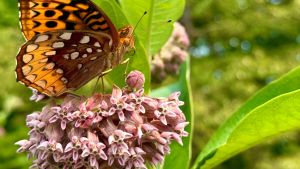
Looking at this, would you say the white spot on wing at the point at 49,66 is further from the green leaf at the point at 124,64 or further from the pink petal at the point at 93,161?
the pink petal at the point at 93,161

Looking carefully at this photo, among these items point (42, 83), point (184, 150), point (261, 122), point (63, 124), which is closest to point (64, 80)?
point (42, 83)

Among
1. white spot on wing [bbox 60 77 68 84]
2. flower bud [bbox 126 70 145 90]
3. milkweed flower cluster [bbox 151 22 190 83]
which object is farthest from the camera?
milkweed flower cluster [bbox 151 22 190 83]

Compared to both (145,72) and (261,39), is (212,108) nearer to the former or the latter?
(261,39)

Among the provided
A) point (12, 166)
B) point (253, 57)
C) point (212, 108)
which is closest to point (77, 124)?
point (12, 166)

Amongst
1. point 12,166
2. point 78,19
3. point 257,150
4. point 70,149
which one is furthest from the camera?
point 257,150

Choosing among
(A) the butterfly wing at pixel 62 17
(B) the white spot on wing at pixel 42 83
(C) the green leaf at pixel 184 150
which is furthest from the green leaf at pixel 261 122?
(B) the white spot on wing at pixel 42 83

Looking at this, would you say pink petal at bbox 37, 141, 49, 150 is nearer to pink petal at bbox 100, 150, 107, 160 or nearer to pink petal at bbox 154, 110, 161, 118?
pink petal at bbox 100, 150, 107, 160

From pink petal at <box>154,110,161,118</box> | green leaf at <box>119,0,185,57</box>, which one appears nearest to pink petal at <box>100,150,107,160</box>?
pink petal at <box>154,110,161,118</box>
